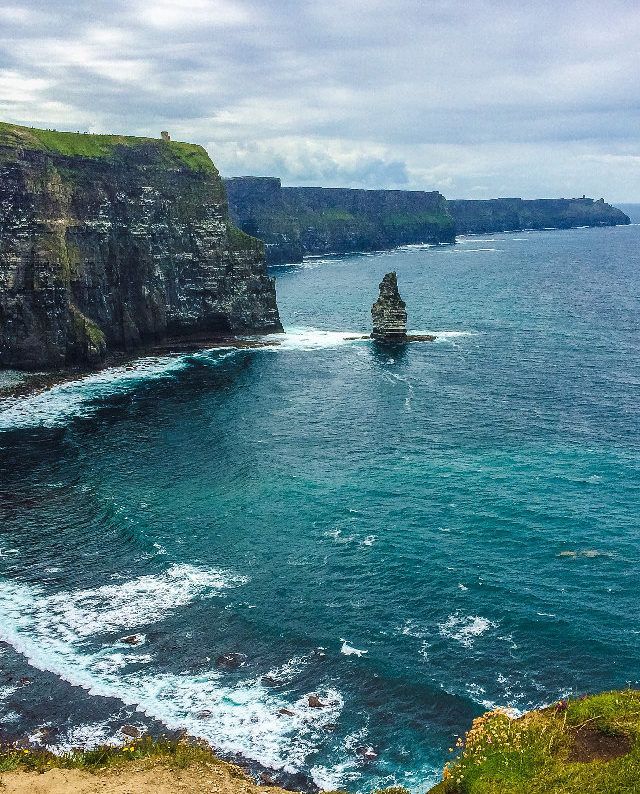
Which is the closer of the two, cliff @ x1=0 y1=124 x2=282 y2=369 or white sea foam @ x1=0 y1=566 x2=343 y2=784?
white sea foam @ x1=0 y1=566 x2=343 y2=784

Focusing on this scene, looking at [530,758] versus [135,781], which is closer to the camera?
[530,758]

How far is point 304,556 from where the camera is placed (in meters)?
58.9

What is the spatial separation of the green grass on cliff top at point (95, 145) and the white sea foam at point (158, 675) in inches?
3143

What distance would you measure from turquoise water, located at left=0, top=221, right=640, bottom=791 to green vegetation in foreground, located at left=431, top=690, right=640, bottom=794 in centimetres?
1035

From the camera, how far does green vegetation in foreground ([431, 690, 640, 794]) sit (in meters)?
25.6

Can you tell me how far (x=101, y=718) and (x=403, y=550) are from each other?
82.8 ft

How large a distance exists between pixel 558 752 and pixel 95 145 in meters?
125

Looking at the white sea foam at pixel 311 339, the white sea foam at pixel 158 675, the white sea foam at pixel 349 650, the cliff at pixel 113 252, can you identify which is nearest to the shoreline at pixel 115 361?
the cliff at pixel 113 252

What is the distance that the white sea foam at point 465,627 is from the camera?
157ft

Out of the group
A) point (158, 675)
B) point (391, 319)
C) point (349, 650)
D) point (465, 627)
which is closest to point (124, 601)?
point (158, 675)

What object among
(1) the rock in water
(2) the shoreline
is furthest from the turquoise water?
(1) the rock in water

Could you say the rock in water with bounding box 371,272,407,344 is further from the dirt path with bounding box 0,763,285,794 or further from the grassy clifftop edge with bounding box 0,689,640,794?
the dirt path with bounding box 0,763,285,794

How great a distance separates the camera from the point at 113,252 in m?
125

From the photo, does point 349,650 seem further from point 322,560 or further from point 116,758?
point 116,758
